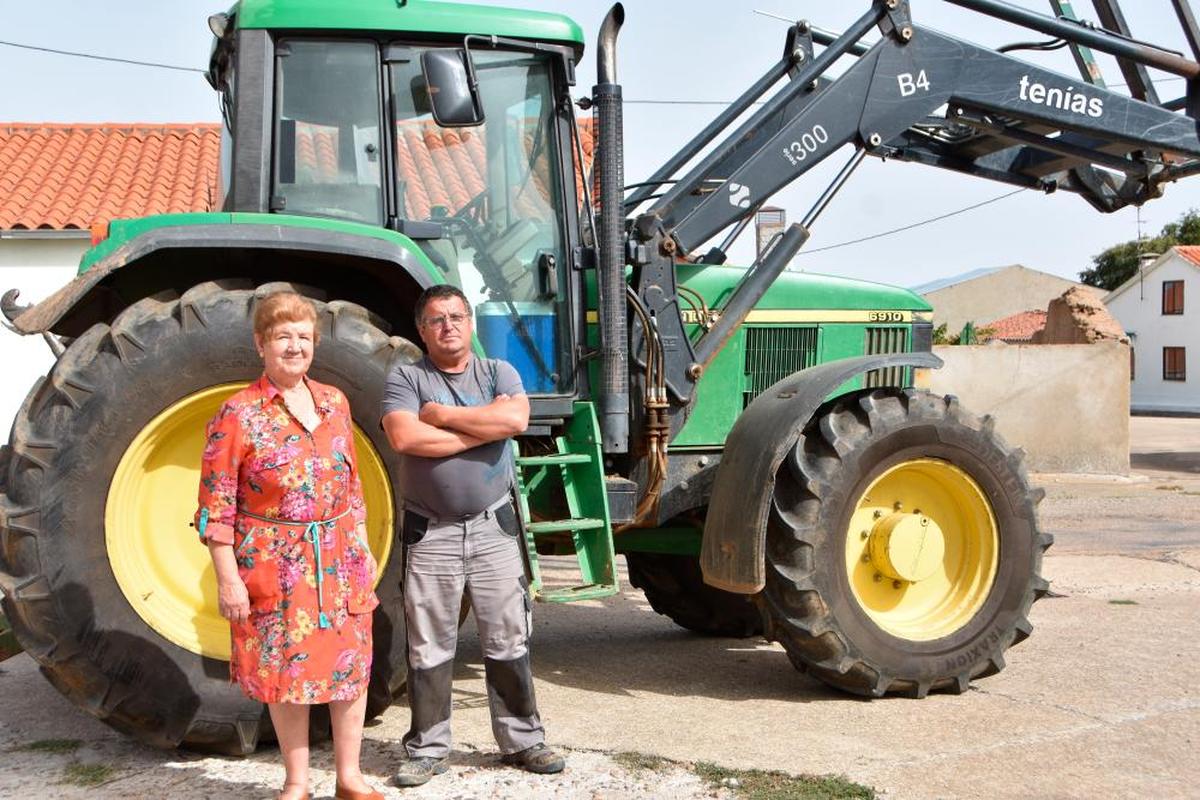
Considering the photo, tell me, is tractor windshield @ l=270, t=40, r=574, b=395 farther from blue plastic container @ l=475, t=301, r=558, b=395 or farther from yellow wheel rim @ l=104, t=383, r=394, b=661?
yellow wheel rim @ l=104, t=383, r=394, b=661

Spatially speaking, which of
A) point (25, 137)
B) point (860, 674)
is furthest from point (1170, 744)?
point (25, 137)

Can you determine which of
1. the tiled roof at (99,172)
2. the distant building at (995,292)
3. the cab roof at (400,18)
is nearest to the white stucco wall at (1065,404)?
the tiled roof at (99,172)

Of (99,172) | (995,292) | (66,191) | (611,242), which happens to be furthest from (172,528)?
(995,292)

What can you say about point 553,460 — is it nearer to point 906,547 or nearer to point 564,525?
point 564,525

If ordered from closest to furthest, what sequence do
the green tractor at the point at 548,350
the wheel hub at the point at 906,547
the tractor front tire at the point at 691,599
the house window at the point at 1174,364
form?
the green tractor at the point at 548,350
the wheel hub at the point at 906,547
the tractor front tire at the point at 691,599
the house window at the point at 1174,364

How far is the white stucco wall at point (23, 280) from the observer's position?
51.1ft

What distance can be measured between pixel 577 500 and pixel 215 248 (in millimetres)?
1746

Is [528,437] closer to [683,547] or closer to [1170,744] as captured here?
[683,547]

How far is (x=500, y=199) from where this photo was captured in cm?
537

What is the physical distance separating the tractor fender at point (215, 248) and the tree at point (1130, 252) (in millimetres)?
51036

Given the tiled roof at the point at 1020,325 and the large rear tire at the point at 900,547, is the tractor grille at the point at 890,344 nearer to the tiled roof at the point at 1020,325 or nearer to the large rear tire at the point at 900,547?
the large rear tire at the point at 900,547

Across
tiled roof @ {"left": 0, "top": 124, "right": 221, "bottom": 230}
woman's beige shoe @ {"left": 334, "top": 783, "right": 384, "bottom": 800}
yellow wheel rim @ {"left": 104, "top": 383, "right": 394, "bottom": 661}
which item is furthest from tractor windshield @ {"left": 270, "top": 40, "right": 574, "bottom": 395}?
tiled roof @ {"left": 0, "top": 124, "right": 221, "bottom": 230}

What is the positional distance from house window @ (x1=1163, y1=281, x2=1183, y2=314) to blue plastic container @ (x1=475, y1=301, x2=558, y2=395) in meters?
43.5

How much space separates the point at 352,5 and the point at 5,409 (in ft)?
40.6
